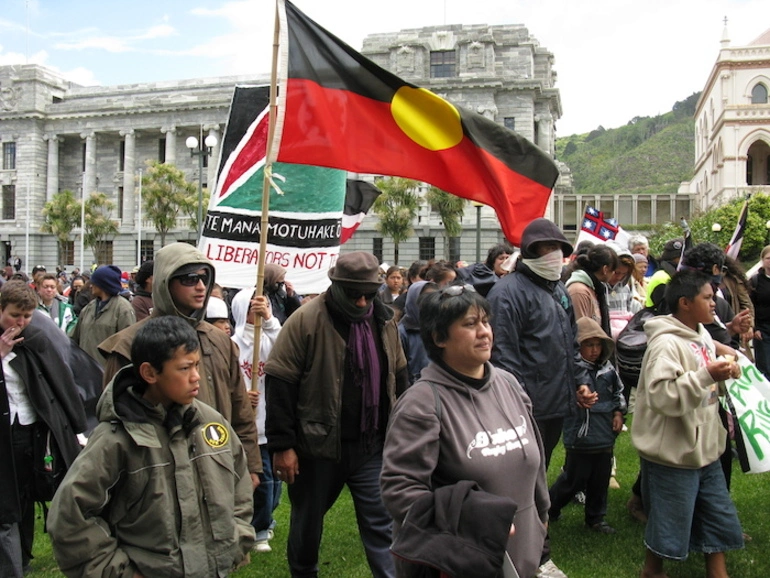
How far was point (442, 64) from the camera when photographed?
5491 cm

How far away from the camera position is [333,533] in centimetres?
581

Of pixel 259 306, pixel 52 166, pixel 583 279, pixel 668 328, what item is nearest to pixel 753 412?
pixel 668 328

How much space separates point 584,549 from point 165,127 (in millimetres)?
59146

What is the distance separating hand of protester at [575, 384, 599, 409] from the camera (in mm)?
5098

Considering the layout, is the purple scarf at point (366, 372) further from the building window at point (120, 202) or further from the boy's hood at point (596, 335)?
the building window at point (120, 202)

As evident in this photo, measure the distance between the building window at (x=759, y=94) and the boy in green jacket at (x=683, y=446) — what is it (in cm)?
6959

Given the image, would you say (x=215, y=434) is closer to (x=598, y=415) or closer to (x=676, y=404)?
(x=676, y=404)

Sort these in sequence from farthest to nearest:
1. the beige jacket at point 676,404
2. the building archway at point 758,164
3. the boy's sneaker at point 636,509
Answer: the building archway at point 758,164 → the boy's sneaker at point 636,509 → the beige jacket at point 676,404

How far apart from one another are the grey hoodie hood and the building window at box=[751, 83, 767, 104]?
71.3 m

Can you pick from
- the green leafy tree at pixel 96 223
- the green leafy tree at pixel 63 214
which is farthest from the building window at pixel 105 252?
the green leafy tree at pixel 63 214

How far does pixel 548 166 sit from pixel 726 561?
291cm

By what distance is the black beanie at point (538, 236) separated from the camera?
4918mm

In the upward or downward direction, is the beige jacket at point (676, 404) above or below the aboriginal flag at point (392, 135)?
below

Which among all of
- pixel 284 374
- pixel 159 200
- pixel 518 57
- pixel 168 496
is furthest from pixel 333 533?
pixel 518 57
